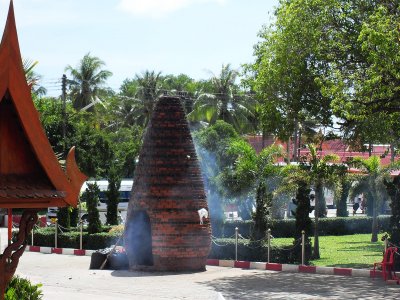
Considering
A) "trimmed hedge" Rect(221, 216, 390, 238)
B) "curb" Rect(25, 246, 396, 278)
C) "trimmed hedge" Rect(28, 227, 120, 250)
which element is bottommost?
"curb" Rect(25, 246, 396, 278)

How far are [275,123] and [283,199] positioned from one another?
29.2 ft

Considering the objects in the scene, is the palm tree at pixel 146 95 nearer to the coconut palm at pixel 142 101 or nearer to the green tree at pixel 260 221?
the coconut palm at pixel 142 101

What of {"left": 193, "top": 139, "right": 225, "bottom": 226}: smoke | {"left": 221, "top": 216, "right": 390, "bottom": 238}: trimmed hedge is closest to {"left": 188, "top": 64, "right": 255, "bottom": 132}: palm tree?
{"left": 193, "top": 139, "right": 225, "bottom": 226}: smoke

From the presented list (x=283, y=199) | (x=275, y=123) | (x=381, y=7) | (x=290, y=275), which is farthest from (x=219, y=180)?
(x=381, y=7)

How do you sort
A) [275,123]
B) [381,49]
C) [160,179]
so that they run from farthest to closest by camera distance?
[275,123] → [160,179] → [381,49]

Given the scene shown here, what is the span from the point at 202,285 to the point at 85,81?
4649 centimetres

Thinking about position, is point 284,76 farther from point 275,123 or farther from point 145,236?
point 145,236

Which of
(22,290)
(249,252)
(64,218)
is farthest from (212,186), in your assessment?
(22,290)

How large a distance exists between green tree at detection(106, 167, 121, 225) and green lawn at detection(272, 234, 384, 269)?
6.62 m

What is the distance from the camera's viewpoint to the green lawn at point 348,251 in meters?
25.5

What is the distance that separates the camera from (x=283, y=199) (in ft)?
111

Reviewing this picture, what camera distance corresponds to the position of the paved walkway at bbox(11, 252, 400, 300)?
18.9 m

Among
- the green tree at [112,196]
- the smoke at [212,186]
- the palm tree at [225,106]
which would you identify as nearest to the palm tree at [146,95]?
the palm tree at [225,106]

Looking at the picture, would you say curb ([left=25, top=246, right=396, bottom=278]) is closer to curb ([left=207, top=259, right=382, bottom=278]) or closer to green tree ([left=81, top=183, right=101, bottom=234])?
curb ([left=207, top=259, right=382, bottom=278])
